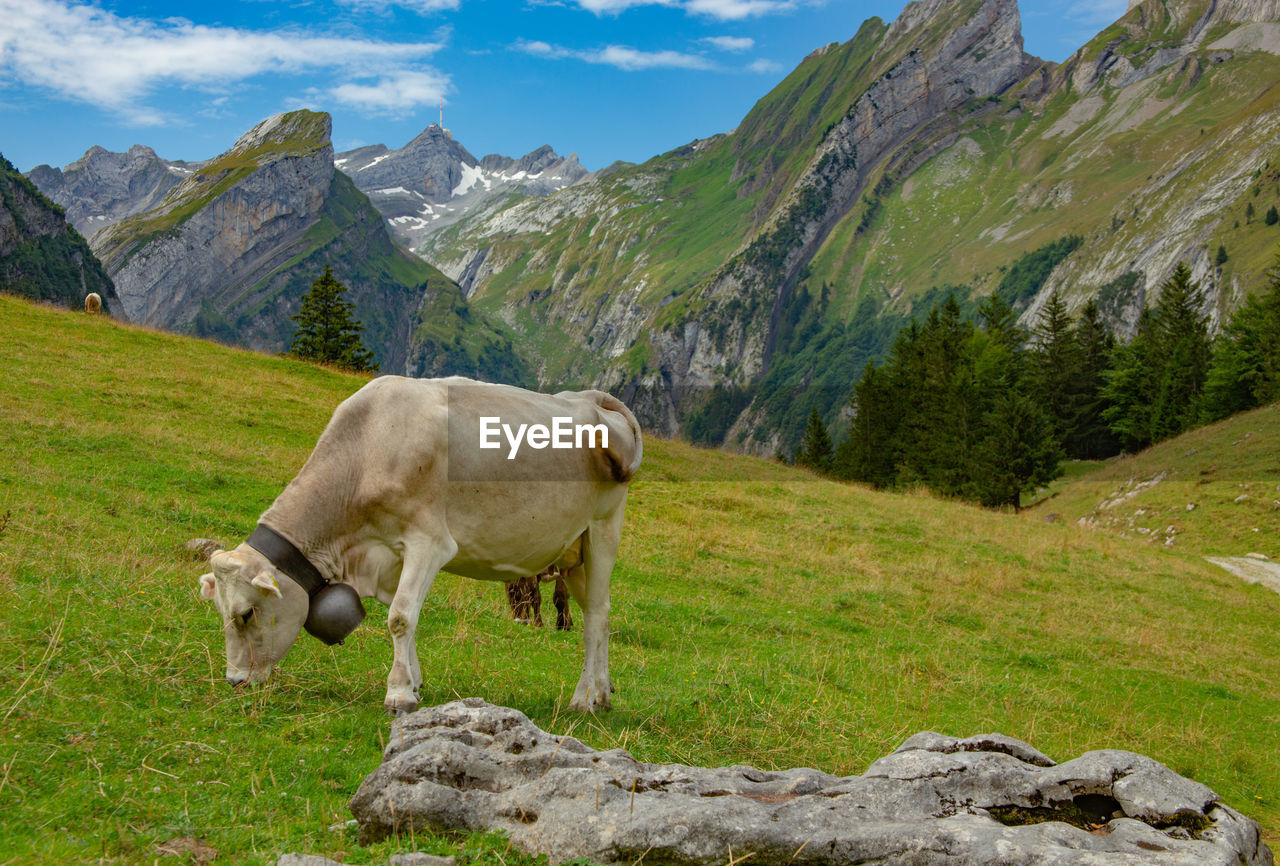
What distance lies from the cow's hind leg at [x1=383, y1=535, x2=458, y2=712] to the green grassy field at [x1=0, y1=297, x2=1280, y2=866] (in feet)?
1.13

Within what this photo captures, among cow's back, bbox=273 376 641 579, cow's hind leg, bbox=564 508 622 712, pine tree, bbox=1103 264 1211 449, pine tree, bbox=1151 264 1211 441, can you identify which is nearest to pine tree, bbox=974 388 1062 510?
pine tree, bbox=1151 264 1211 441

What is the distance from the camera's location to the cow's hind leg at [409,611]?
6.75 metres

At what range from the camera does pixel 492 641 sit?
11.3 m

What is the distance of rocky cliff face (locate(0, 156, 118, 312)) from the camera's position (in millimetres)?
171250

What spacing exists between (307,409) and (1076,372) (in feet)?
278

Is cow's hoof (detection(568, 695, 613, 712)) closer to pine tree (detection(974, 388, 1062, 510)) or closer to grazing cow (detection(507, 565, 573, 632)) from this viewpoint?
grazing cow (detection(507, 565, 573, 632))

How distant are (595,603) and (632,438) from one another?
1871mm

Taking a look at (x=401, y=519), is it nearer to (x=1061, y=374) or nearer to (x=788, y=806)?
(x=788, y=806)

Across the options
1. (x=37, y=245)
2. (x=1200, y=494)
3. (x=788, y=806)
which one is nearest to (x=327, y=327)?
(x=1200, y=494)

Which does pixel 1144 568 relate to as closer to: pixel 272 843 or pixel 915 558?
pixel 915 558

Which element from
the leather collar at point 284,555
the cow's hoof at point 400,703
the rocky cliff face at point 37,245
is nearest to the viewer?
the cow's hoof at point 400,703

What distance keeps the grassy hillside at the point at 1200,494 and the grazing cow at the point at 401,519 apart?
39.6 meters

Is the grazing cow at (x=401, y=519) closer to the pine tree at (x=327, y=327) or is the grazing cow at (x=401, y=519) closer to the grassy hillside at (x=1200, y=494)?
the grassy hillside at (x=1200, y=494)

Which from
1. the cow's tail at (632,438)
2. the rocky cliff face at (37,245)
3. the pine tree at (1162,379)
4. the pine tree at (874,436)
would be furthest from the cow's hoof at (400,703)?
the rocky cliff face at (37,245)
